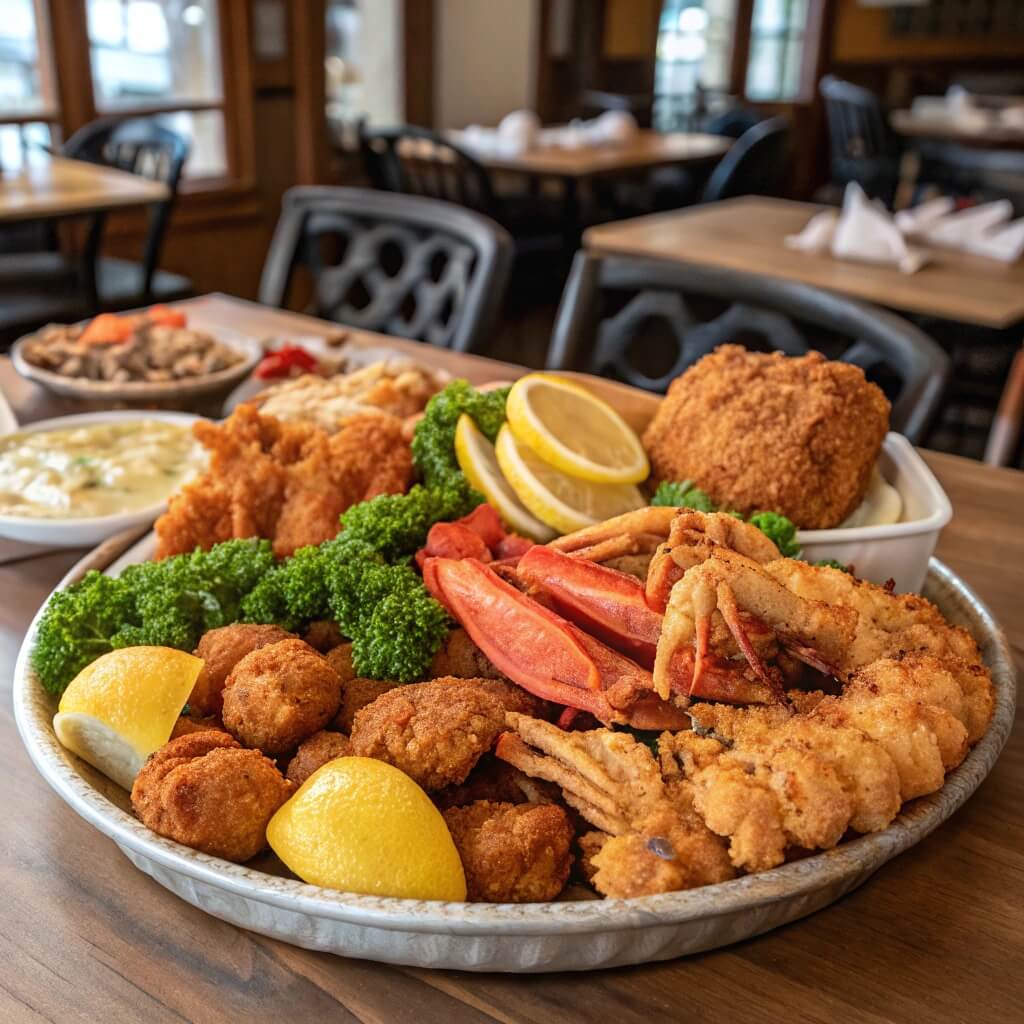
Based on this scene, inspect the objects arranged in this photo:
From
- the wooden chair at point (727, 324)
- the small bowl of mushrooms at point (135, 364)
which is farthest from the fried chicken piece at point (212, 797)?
the wooden chair at point (727, 324)

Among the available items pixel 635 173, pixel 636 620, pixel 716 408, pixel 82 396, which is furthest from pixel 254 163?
pixel 636 620

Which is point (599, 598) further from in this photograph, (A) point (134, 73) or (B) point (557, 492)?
(A) point (134, 73)

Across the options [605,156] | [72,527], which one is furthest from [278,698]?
[605,156]

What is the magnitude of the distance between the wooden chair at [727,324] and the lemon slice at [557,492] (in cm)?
65

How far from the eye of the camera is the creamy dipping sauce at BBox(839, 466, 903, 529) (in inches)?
47.3

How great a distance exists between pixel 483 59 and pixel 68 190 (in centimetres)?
382

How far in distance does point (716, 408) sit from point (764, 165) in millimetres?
5156

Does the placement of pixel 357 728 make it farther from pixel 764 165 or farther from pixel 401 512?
pixel 764 165

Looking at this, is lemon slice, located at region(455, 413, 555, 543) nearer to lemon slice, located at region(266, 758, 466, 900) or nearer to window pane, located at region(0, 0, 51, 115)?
lemon slice, located at region(266, 758, 466, 900)

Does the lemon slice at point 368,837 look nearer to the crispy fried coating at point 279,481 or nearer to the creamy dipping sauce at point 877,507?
the crispy fried coating at point 279,481

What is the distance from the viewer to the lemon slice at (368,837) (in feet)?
2.33

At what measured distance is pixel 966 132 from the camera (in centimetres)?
682

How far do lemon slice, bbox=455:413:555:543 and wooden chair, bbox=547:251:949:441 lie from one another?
0.75 metres

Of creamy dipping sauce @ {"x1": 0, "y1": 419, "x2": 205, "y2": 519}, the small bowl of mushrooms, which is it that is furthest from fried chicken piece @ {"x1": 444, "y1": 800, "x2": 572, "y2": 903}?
the small bowl of mushrooms
